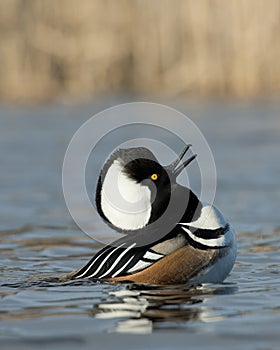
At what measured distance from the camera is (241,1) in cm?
1738

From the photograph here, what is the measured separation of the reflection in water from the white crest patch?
44cm

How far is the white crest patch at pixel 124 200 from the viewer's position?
619cm

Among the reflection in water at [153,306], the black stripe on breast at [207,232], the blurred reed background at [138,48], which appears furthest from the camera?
the blurred reed background at [138,48]

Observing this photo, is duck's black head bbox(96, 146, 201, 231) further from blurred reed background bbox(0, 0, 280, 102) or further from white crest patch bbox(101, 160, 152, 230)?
blurred reed background bbox(0, 0, 280, 102)

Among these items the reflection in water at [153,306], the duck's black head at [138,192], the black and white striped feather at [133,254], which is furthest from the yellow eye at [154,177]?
the reflection in water at [153,306]

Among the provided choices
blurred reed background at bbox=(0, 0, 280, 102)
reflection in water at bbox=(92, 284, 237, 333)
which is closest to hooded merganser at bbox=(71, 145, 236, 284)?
reflection in water at bbox=(92, 284, 237, 333)

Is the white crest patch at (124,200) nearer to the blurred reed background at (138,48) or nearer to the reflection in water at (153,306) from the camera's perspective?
the reflection in water at (153,306)

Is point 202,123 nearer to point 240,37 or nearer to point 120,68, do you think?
point 240,37

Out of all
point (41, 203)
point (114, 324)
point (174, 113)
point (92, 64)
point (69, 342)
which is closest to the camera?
point (69, 342)

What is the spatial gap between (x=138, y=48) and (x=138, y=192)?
1277cm

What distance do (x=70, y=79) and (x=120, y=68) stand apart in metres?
1.00

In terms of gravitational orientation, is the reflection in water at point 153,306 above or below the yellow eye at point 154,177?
below

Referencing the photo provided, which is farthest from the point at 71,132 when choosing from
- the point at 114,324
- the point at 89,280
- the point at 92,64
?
the point at 114,324

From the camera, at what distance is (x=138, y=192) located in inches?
249
